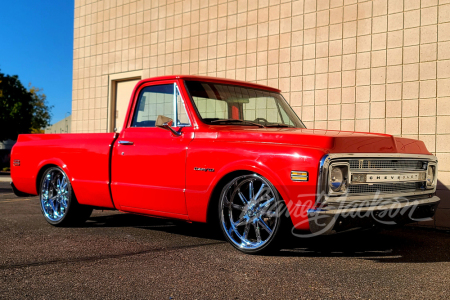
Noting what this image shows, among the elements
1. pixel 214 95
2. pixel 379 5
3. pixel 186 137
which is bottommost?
pixel 186 137

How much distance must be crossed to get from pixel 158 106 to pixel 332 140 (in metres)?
2.27

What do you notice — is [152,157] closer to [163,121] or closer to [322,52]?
[163,121]

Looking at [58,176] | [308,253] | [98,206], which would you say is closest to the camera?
[308,253]

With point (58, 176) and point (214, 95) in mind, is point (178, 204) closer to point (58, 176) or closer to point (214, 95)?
point (214, 95)

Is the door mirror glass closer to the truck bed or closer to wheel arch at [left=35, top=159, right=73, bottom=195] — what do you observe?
the truck bed

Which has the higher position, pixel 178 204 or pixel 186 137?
pixel 186 137

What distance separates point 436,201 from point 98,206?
378cm

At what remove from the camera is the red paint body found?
386cm

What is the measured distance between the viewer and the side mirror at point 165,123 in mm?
4793

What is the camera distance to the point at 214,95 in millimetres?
5160

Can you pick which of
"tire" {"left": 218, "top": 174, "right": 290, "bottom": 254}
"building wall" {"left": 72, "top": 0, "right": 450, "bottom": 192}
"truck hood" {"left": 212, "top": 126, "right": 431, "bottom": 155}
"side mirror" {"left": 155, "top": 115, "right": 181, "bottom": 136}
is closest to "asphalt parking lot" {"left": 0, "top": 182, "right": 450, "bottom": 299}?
"tire" {"left": 218, "top": 174, "right": 290, "bottom": 254}

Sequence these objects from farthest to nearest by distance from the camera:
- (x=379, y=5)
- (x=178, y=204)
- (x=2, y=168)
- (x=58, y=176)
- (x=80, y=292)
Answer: (x=2, y=168) → (x=379, y=5) → (x=58, y=176) → (x=178, y=204) → (x=80, y=292)

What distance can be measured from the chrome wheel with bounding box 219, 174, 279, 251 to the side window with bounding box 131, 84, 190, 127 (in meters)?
0.97

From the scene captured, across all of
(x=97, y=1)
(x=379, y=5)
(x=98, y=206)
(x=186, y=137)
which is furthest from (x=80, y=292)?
(x=97, y=1)
